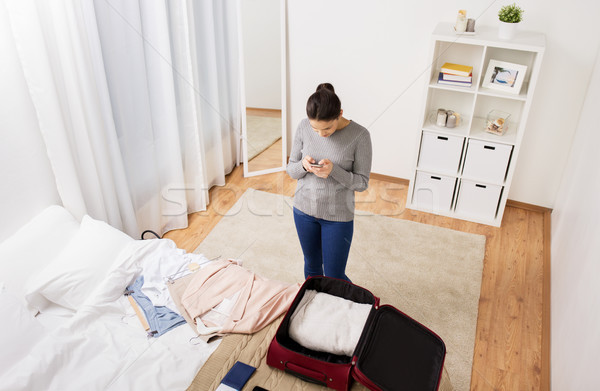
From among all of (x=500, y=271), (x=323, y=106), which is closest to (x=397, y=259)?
(x=500, y=271)

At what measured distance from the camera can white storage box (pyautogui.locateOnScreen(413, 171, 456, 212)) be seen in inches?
123

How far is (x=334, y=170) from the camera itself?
1.88 metres

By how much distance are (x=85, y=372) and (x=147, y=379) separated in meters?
0.22

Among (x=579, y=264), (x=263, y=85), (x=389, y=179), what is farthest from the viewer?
(x=389, y=179)

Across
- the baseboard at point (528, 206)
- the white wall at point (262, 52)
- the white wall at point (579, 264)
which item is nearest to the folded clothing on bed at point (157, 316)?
the white wall at point (579, 264)

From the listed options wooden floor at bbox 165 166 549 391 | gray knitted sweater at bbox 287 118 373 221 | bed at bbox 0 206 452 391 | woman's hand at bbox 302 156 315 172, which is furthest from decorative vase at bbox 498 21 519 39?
bed at bbox 0 206 452 391

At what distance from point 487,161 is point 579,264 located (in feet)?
3.48

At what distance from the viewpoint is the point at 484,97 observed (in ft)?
10.0

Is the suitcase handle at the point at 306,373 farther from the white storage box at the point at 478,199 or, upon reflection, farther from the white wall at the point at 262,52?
the white wall at the point at 262,52

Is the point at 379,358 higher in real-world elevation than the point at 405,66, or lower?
lower

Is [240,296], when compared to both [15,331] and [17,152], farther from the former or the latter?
[17,152]

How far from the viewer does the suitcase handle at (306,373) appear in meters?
1.58

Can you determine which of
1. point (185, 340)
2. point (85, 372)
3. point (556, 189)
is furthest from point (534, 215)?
point (85, 372)

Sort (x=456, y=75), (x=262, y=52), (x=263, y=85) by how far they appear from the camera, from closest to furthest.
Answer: (x=456, y=75) → (x=262, y=52) → (x=263, y=85)
